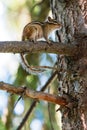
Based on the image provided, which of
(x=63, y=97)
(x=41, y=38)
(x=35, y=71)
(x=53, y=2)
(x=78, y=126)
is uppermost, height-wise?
(x=53, y=2)

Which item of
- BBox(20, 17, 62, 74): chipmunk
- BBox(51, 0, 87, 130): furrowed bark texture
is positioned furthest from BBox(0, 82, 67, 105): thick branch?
BBox(20, 17, 62, 74): chipmunk

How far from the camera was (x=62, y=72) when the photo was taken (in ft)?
6.61

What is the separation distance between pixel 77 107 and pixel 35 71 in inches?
10.1

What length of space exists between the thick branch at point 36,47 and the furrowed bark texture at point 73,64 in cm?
8

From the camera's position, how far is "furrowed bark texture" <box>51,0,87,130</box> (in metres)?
1.81

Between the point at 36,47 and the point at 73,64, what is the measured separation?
29 cm

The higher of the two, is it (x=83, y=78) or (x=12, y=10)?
(x=12, y=10)

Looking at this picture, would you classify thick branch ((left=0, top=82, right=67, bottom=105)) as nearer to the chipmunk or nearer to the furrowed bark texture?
the furrowed bark texture

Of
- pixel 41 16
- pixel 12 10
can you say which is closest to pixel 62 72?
pixel 41 16

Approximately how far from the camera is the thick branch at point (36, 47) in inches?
64.5

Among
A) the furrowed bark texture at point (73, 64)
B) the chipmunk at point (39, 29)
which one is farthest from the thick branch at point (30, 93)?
the chipmunk at point (39, 29)

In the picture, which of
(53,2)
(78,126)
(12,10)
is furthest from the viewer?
(12,10)

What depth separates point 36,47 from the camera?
5.57 ft

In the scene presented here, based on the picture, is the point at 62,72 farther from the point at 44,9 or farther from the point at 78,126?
the point at 44,9
